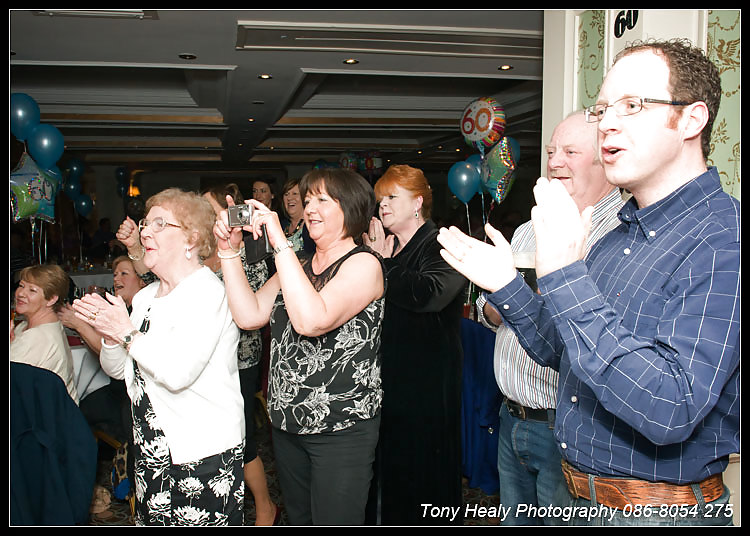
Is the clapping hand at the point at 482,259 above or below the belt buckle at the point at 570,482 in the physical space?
above

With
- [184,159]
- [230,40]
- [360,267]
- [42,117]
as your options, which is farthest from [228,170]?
[360,267]

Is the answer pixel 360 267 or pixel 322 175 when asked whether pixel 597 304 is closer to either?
pixel 360 267

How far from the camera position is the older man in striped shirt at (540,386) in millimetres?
1730

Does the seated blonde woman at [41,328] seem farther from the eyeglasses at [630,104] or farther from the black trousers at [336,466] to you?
the eyeglasses at [630,104]

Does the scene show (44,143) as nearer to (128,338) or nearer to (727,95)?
(128,338)

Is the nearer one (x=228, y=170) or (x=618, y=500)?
(x=618, y=500)

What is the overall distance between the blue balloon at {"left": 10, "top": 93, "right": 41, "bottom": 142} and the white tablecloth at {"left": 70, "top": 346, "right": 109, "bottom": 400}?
6.30 feet

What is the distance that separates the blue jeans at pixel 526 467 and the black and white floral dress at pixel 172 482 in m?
0.83

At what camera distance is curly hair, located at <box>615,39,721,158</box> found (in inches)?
41.5

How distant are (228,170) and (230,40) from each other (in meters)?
13.0

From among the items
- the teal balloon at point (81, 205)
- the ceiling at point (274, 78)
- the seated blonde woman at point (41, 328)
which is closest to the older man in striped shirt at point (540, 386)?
the seated blonde woman at point (41, 328)

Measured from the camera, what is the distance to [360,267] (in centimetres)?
184

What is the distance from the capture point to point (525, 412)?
1.81m

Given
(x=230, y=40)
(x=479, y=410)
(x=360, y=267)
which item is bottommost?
(x=479, y=410)
